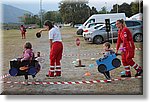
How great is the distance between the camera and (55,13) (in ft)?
16.1

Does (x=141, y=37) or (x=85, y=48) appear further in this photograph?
(x=85, y=48)

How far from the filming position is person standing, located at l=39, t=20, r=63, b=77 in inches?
194

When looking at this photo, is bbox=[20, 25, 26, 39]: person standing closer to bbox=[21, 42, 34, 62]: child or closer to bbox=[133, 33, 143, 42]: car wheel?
bbox=[21, 42, 34, 62]: child

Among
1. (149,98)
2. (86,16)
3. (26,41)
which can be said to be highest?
(86,16)

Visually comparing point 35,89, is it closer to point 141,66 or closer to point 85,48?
point 141,66

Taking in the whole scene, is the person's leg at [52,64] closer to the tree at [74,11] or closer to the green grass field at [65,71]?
the green grass field at [65,71]

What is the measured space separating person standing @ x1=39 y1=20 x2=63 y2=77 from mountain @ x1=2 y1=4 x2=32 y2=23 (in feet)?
1.24

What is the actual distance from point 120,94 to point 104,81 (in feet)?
1.23

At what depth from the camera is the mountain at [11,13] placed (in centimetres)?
480

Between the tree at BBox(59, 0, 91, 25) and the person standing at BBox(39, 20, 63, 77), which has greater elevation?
the tree at BBox(59, 0, 91, 25)

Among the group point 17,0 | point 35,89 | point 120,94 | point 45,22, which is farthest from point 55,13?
point 120,94

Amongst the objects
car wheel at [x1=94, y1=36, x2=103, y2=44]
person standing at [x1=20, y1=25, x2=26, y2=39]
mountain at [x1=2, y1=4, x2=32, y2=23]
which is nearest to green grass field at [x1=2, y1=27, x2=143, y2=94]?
person standing at [x1=20, y1=25, x2=26, y2=39]

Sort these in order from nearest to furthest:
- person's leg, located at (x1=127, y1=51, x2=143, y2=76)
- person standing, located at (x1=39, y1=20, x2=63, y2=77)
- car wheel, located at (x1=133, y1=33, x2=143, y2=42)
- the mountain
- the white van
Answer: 1. car wheel, located at (x1=133, y1=33, x2=143, y2=42)
2. person's leg, located at (x1=127, y1=51, x2=143, y2=76)
3. the mountain
4. person standing, located at (x1=39, y1=20, x2=63, y2=77)
5. the white van

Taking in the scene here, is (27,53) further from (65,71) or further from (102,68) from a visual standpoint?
(102,68)
